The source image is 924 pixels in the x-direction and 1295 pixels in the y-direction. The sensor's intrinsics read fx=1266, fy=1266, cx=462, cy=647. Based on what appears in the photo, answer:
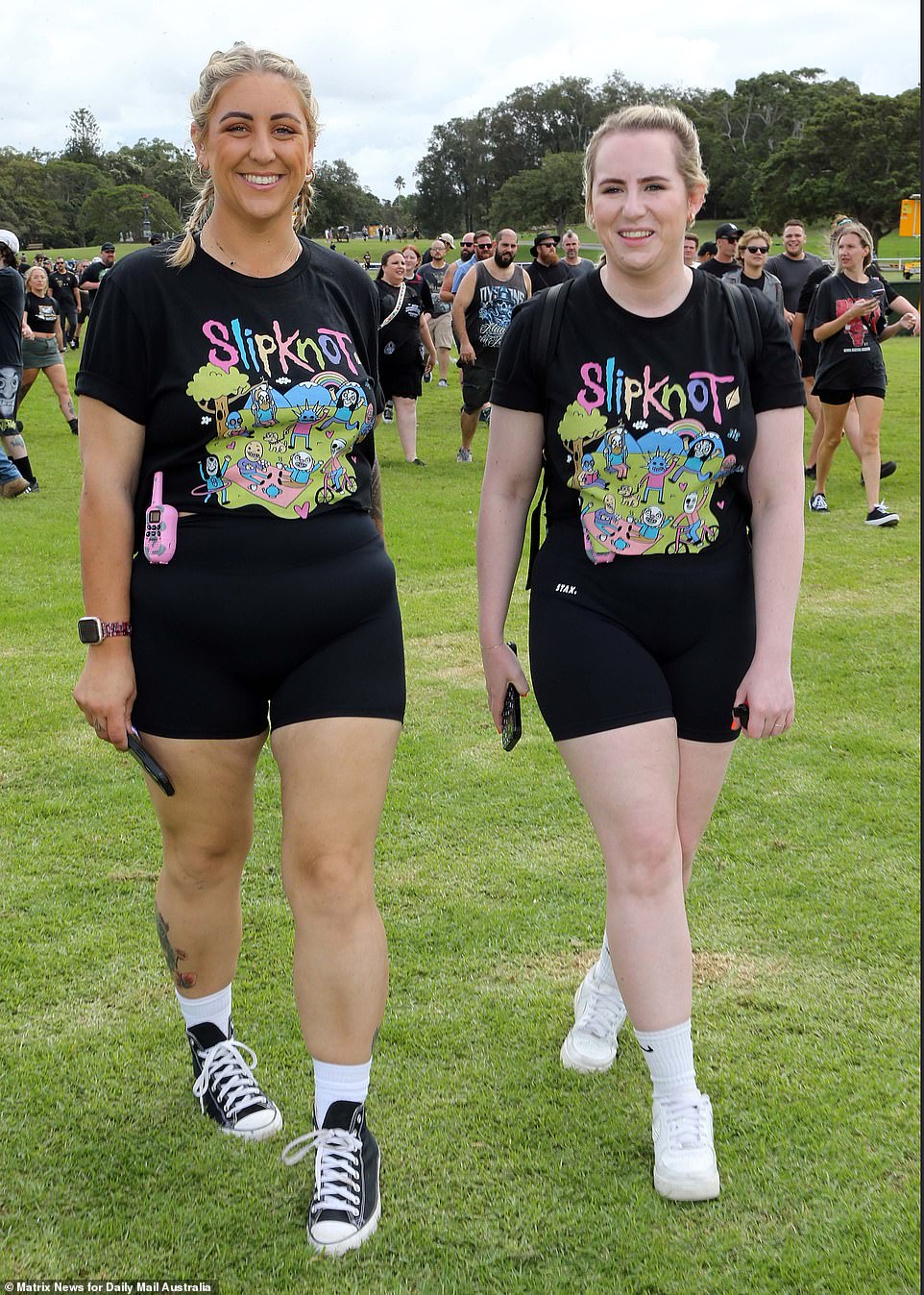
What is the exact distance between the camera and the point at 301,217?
9.03ft

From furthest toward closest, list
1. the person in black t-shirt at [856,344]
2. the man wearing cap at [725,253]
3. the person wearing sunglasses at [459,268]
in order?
the person wearing sunglasses at [459,268] < the man wearing cap at [725,253] < the person in black t-shirt at [856,344]

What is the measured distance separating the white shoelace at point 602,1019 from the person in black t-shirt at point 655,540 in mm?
379

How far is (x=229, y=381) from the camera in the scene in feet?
7.95

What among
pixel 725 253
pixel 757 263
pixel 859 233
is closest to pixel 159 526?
pixel 859 233

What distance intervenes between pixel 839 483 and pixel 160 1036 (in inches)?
380

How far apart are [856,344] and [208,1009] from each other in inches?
313

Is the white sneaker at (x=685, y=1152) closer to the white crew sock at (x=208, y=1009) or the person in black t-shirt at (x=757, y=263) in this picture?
the white crew sock at (x=208, y=1009)

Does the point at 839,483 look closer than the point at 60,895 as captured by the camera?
No

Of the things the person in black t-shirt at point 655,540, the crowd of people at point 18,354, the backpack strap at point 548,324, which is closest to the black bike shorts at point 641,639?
the person in black t-shirt at point 655,540

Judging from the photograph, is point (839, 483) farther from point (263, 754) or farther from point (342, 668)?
point (342, 668)

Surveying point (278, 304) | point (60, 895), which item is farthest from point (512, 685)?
point (60, 895)

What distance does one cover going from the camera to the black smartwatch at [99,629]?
2455 mm

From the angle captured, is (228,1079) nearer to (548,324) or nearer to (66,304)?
(548,324)

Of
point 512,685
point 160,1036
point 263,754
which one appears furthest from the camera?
point 263,754
